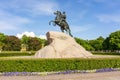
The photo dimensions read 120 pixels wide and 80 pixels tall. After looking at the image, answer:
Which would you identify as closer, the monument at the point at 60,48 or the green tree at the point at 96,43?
the monument at the point at 60,48

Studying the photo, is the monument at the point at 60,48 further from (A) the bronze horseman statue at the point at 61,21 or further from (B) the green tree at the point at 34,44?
(B) the green tree at the point at 34,44

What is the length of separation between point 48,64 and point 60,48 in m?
10.3

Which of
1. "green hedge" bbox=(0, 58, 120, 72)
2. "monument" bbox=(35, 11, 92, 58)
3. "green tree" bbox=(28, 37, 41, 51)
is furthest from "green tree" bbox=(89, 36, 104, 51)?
"green hedge" bbox=(0, 58, 120, 72)

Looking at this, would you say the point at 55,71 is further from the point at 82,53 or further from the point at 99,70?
the point at 82,53

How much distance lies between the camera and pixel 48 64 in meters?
21.7

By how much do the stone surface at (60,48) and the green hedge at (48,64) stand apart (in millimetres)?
8426

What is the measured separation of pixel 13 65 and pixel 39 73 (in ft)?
7.11

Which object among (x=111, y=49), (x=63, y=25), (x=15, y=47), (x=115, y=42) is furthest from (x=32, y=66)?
(x=15, y=47)

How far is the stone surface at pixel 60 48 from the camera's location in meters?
31.2

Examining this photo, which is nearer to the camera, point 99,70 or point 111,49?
point 99,70

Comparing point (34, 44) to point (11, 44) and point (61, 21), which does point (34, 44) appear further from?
point (61, 21)

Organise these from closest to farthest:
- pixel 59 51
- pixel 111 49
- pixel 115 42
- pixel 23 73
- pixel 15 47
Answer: pixel 23 73
pixel 59 51
pixel 115 42
pixel 111 49
pixel 15 47

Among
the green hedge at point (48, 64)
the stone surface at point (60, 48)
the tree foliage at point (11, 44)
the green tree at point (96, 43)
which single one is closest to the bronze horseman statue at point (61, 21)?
the stone surface at point (60, 48)

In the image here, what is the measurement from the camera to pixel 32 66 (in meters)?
21.3
